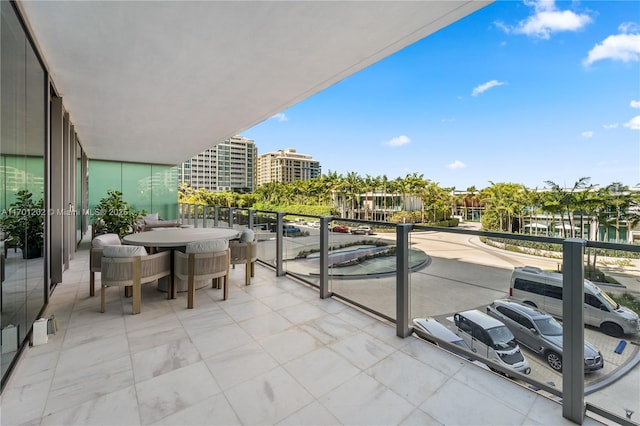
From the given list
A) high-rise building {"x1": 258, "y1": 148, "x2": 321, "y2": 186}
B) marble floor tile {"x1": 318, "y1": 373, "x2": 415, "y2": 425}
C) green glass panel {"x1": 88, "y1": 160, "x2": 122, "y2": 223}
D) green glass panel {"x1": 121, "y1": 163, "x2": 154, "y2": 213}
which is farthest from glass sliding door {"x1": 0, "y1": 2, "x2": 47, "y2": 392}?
high-rise building {"x1": 258, "y1": 148, "x2": 321, "y2": 186}

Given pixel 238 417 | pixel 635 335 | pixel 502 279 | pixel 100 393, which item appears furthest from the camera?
pixel 502 279

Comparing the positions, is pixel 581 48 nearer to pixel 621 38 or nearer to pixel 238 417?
pixel 621 38

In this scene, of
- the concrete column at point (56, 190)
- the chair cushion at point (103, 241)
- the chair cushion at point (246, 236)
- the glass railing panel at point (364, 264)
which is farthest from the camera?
the chair cushion at point (246, 236)

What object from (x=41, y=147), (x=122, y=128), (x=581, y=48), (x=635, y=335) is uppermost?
(x=581, y=48)

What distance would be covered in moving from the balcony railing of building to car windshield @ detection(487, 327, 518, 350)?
0.12m

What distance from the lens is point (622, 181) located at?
34406 mm

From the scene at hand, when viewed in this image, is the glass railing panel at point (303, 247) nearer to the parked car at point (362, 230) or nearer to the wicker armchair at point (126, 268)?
the parked car at point (362, 230)

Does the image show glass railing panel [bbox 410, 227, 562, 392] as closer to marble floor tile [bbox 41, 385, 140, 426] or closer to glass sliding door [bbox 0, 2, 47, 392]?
marble floor tile [bbox 41, 385, 140, 426]

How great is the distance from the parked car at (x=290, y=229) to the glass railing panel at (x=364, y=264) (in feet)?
3.26

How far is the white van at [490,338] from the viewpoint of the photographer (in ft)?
6.91

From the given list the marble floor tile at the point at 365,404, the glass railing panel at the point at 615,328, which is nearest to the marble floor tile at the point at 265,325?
the marble floor tile at the point at 365,404

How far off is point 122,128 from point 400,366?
794 centimetres

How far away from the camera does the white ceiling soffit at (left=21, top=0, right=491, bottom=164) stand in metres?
2.63

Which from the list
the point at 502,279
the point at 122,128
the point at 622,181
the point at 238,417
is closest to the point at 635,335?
the point at 502,279
